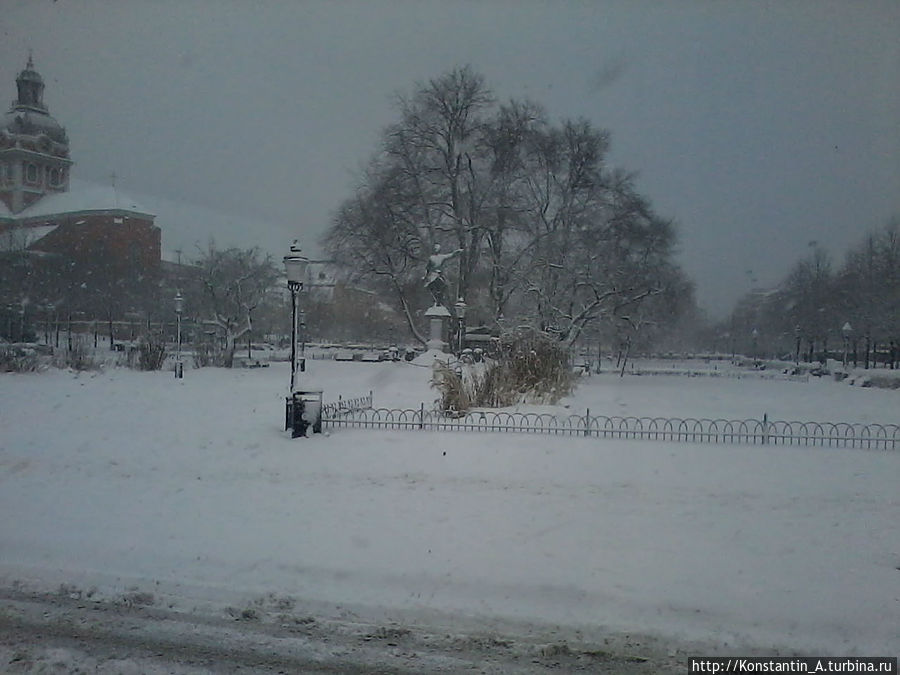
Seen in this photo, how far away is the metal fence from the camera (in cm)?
962

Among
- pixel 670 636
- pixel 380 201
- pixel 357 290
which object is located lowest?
pixel 670 636

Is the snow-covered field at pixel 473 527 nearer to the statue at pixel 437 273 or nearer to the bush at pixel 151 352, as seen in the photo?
the bush at pixel 151 352

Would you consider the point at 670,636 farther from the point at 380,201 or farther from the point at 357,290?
the point at 357,290

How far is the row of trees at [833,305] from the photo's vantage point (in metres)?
13.3

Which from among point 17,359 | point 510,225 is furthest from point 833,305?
point 17,359

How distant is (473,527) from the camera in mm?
5676

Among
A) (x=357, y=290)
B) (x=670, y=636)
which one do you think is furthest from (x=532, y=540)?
(x=357, y=290)

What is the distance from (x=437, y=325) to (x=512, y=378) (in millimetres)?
9033

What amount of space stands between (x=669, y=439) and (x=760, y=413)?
16.8ft

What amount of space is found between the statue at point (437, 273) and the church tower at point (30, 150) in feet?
40.6

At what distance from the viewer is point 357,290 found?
23438 mm

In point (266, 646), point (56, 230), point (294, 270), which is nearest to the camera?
→ point (266, 646)

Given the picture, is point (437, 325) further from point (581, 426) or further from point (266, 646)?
point (266, 646)

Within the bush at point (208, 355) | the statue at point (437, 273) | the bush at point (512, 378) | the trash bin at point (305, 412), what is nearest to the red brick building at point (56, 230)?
the trash bin at point (305, 412)
